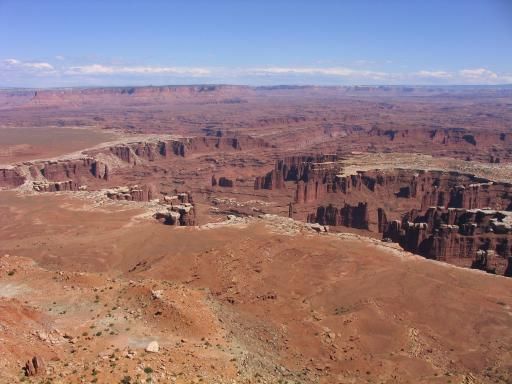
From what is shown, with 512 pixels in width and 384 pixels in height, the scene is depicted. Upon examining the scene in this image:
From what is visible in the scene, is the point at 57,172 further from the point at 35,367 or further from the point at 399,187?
the point at 35,367

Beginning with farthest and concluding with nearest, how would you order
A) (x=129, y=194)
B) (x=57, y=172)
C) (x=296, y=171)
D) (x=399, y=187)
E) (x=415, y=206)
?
(x=296, y=171) < (x=57, y=172) < (x=399, y=187) < (x=415, y=206) < (x=129, y=194)

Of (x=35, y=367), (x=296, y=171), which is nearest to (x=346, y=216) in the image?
(x=296, y=171)

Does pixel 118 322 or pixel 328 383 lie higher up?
pixel 118 322

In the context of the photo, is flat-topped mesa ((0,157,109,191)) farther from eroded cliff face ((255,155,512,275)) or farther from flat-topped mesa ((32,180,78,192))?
eroded cliff face ((255,155,512,275))

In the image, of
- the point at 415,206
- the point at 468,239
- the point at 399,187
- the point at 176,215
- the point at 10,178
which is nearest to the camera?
the point at 468,239

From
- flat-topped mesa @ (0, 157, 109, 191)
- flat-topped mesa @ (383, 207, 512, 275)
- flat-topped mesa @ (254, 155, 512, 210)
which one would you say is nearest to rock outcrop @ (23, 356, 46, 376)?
flat-topped mesa @ (383, 207, 512, 275)

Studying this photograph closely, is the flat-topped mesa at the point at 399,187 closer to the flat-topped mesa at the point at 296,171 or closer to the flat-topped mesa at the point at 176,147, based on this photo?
the flat-topped mesa at the point at 296,171

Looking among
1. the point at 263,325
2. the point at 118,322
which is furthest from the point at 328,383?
the point at 118,322

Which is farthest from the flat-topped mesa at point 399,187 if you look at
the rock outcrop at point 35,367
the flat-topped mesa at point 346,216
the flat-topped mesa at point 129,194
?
the rock outcrop at point 35,367

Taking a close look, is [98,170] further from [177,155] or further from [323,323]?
[323,323]
